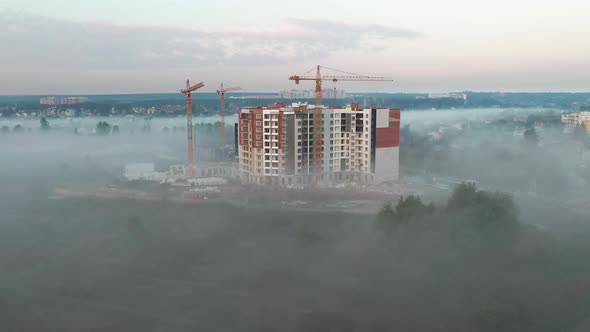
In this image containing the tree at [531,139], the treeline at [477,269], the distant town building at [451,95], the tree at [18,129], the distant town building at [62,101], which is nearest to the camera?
the treeline at [477,269]

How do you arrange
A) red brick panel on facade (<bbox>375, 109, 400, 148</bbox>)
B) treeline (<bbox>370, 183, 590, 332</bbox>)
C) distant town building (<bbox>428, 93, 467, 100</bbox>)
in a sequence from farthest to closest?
distant town building (<bbox>428, 93, 467, 100</bbox>) → red brick panel on facade (<bbox>375, 109, 400, 148</bbox>) → treeline (<bbox>370, 183, 590, 332</bbox>)

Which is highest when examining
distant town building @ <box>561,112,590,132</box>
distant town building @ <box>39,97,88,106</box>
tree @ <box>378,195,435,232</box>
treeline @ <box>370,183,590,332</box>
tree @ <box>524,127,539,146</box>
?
distant town building @ <box>39,97,88,106</box>

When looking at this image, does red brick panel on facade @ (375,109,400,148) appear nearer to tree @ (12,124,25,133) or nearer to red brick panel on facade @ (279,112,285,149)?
red brick panel on facade @ (279,112,285,149)

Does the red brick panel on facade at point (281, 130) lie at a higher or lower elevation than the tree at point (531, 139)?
higher

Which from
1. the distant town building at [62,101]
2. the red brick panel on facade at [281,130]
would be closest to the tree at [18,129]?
the distant town building at [62,101]

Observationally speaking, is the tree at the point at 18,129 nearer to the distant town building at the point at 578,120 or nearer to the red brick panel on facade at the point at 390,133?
the red brick panel on facade at the point at 390,133

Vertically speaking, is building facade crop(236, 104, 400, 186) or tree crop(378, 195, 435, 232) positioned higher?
building facade crop(236, 104, 400, 186)

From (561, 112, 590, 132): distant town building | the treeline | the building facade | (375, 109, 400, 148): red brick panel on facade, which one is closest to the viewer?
the treeline

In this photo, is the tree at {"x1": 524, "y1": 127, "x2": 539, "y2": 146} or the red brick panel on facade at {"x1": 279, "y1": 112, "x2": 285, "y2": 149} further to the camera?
the tree at {"x1": 524, "y1": 127, "x2": 539, "y2": 146}

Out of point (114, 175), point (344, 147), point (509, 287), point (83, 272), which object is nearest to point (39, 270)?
point (83, 272)

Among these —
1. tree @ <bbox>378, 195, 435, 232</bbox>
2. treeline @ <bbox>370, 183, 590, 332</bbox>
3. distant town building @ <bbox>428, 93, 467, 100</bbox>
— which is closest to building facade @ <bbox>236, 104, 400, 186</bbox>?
treeline @ <bbox>370, 183, 590, 332</bbox>
